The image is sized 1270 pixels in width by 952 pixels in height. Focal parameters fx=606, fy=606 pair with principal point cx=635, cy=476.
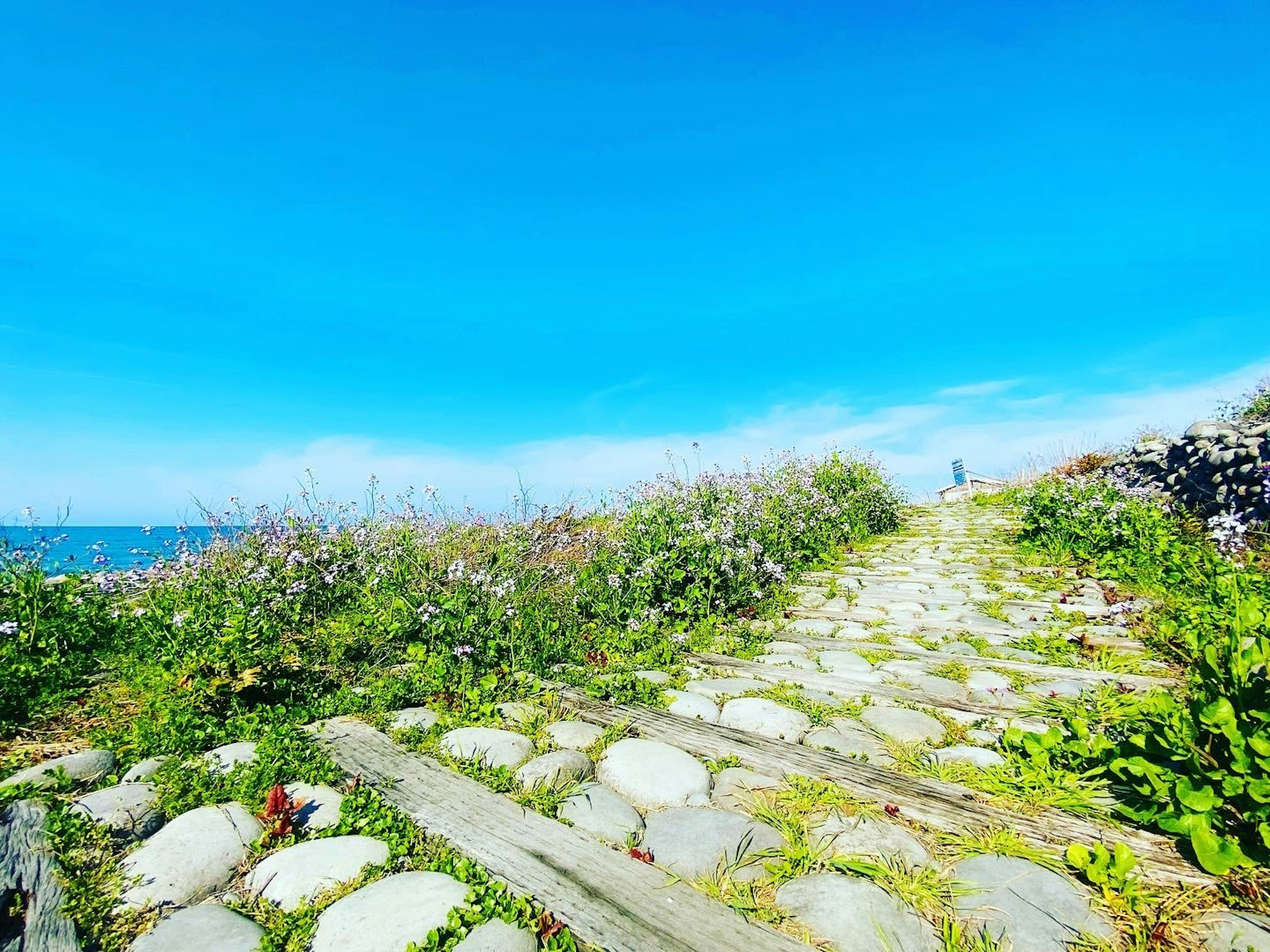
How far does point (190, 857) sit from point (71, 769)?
1105 millimetres

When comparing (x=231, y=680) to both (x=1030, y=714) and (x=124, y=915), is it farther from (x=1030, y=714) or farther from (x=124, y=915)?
(x=1030, y=714)

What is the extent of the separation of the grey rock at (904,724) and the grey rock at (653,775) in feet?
3.49

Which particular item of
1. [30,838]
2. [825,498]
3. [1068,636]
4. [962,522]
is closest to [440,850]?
[30,838]

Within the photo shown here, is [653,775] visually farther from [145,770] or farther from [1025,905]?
A: [145,770]

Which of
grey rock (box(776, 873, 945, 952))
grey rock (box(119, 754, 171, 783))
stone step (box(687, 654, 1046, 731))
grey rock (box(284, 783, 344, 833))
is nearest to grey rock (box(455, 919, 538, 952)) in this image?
grey rock (box(776, 873, 945, 952))

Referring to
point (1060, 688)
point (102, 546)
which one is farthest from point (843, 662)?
point (102, 546)

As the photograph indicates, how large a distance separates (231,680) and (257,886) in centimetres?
170

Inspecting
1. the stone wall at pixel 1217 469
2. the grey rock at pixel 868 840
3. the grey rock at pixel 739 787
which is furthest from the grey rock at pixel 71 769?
the stone wall at pixel 1217 469

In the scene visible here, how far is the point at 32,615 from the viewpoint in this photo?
13.3ft

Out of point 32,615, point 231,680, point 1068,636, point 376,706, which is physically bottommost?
point 1068,636

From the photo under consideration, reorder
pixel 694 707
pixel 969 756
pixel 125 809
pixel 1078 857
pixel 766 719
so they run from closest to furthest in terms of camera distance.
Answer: pixel 1078 857 → pixel 125 809 → pixel 969 756 → pixel 766 719 → pixel 694 707

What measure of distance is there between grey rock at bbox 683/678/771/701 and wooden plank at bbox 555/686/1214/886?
1.49 feet

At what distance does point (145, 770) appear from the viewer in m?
2.68

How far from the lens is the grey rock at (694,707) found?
11.0 ft
